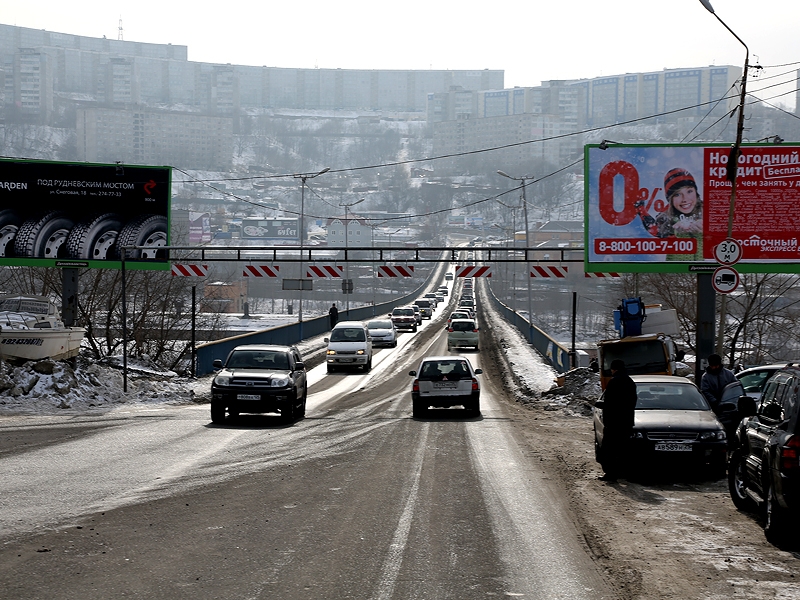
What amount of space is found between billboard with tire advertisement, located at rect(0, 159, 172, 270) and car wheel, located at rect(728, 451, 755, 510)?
25.1 m

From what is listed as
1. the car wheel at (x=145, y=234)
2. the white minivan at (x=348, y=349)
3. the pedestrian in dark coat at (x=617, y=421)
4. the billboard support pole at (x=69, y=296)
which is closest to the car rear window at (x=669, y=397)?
the pedestrian in dark coat at (x=617, y=421)

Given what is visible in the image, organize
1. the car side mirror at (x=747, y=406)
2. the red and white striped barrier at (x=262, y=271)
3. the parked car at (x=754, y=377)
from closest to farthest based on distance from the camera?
the car side mirror at (x=747, y=406)
the parked car at (x=754, y=377)
the red and white striped barrier at (x=262, y=271)

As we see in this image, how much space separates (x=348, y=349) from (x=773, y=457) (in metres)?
29.3

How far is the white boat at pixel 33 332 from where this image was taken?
24.5 m

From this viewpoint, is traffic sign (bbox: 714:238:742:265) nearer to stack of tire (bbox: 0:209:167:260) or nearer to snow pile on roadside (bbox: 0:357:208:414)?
snow pile on roadside (bbox: 0:357:208:414)

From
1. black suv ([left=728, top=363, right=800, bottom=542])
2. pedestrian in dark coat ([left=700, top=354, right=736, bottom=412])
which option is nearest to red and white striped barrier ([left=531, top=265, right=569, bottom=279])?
pedestrian in dark coat ([left=700, top=354, right=736, bottom=412])

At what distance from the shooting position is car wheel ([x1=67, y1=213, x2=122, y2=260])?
33.0 meters

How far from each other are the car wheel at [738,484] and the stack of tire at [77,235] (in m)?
25.3

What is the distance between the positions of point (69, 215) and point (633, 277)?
95.3 feet

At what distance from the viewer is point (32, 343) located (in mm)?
24719

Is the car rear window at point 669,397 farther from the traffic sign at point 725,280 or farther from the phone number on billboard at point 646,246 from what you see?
the phone number on billboard at point 646,246

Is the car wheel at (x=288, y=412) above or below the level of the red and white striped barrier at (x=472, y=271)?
below

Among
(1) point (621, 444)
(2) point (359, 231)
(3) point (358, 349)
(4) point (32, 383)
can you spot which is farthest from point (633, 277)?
(2) point (359, 231)

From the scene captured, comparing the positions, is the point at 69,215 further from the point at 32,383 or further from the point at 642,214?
the point at 642,214
